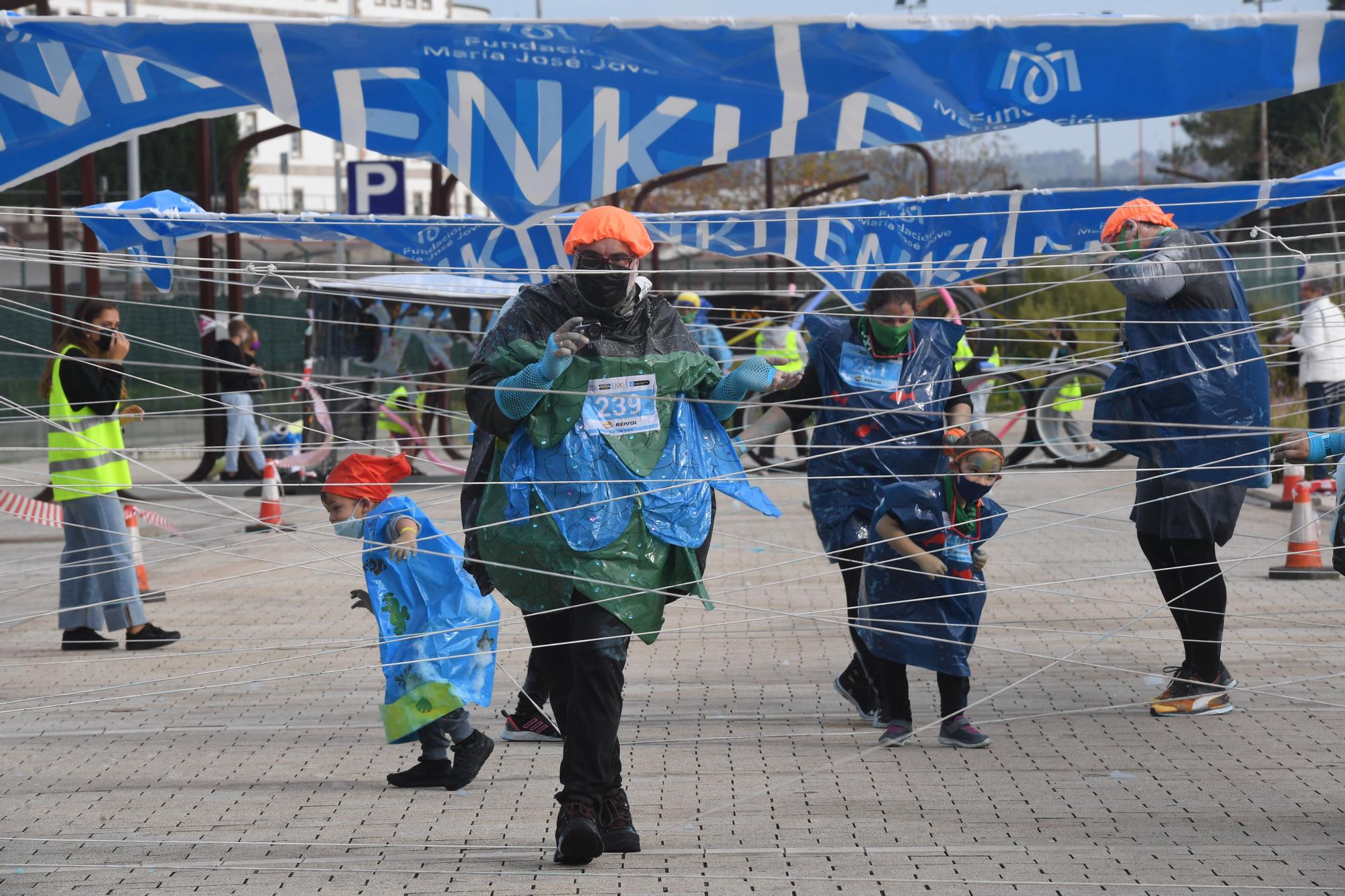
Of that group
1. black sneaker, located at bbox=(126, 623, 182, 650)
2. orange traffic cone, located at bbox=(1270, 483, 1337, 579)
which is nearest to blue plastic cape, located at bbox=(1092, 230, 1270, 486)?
orange traffic cone, located at bbox=(1270, 483, 1337, 579)

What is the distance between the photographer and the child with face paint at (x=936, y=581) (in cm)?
530

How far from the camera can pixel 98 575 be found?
7.30m

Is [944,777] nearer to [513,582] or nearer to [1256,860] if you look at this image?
[1256,860]

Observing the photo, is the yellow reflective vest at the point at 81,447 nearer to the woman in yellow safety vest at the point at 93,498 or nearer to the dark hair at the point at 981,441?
the woman in yellow safety vest at the point at 93,498

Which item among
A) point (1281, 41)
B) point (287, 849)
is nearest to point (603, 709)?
point (287, 849)

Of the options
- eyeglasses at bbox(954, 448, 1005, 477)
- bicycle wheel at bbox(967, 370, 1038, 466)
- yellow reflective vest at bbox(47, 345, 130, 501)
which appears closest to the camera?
eyeglasses at bbox(954, 448, 1005, 477)

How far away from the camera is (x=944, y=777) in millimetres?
4938

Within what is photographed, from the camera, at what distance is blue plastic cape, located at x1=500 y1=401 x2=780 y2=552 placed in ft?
13.6

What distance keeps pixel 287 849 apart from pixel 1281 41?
385 cm

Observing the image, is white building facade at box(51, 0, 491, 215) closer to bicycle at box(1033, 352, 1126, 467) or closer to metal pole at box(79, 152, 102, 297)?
bicycle at box(1033, 352, 1126, 467)

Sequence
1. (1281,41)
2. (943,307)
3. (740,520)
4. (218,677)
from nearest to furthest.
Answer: (1281,41) → (218,677) → (740,520) → (943,307)

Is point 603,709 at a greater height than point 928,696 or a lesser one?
greater

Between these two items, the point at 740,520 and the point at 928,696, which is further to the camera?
the point at 740,520

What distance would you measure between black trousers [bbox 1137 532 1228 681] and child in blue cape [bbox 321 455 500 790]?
8.41 feet
